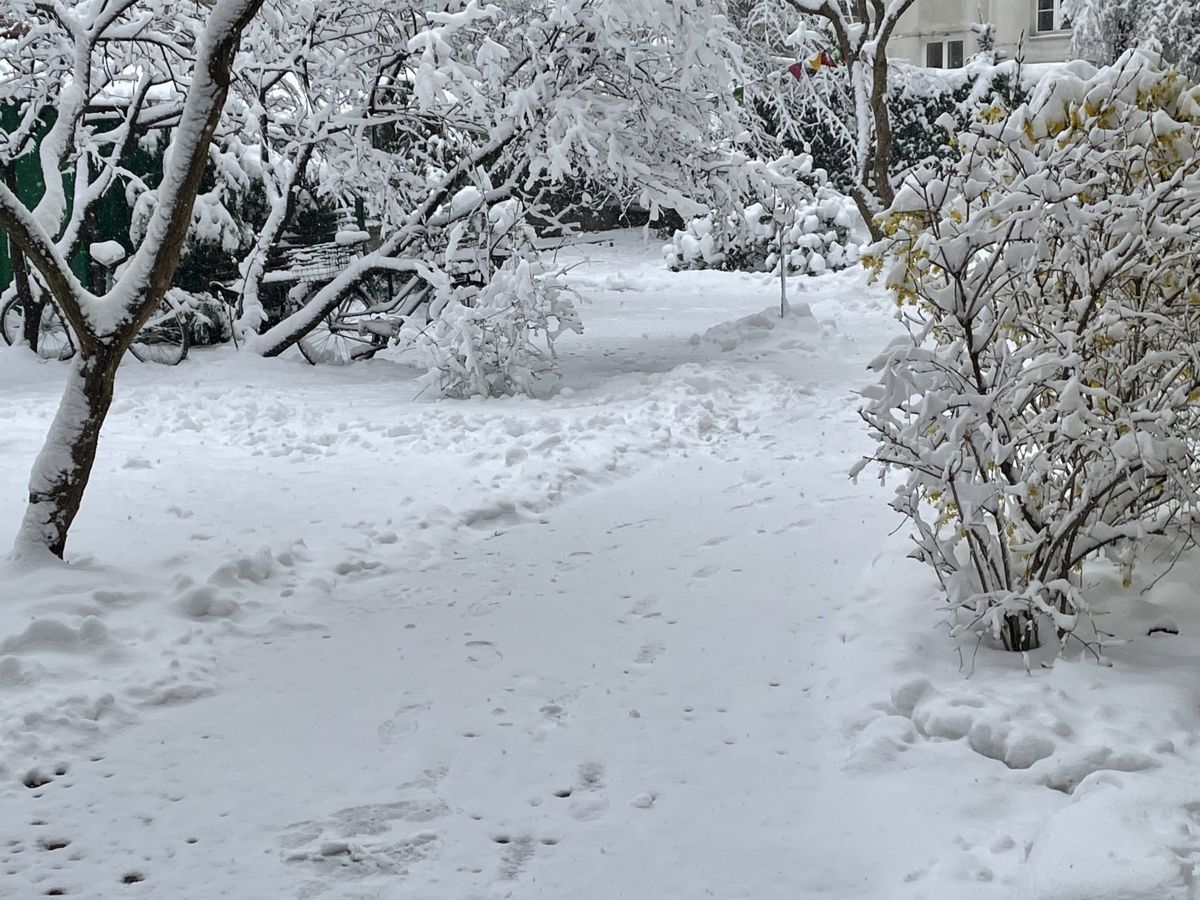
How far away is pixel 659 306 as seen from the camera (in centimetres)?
1493

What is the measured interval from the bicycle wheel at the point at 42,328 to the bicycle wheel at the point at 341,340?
216 centimetres

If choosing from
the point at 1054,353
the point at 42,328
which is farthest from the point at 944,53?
the point at 1054,353

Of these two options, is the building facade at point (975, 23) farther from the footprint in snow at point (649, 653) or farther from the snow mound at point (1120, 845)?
the snow mound at point (1120, 845)

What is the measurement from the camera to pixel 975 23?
27578mm

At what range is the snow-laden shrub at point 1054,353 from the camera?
12.5 ft

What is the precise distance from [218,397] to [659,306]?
682cm

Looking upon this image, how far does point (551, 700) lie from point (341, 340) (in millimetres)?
8035

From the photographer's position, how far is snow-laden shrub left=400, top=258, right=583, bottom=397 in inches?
367

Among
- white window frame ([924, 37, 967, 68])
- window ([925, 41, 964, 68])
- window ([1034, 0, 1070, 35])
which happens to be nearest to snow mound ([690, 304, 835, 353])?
white window frame ([924, 37, 967, 68])

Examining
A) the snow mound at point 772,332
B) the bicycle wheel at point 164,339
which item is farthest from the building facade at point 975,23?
the bicycle wheel at point 164,339

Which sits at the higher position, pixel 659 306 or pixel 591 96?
pixel 591 96

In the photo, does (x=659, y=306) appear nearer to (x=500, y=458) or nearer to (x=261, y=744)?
(x=500, y=458)

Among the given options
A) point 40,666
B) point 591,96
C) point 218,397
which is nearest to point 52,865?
point 40,666

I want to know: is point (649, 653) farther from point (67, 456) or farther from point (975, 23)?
point (975, 23)
